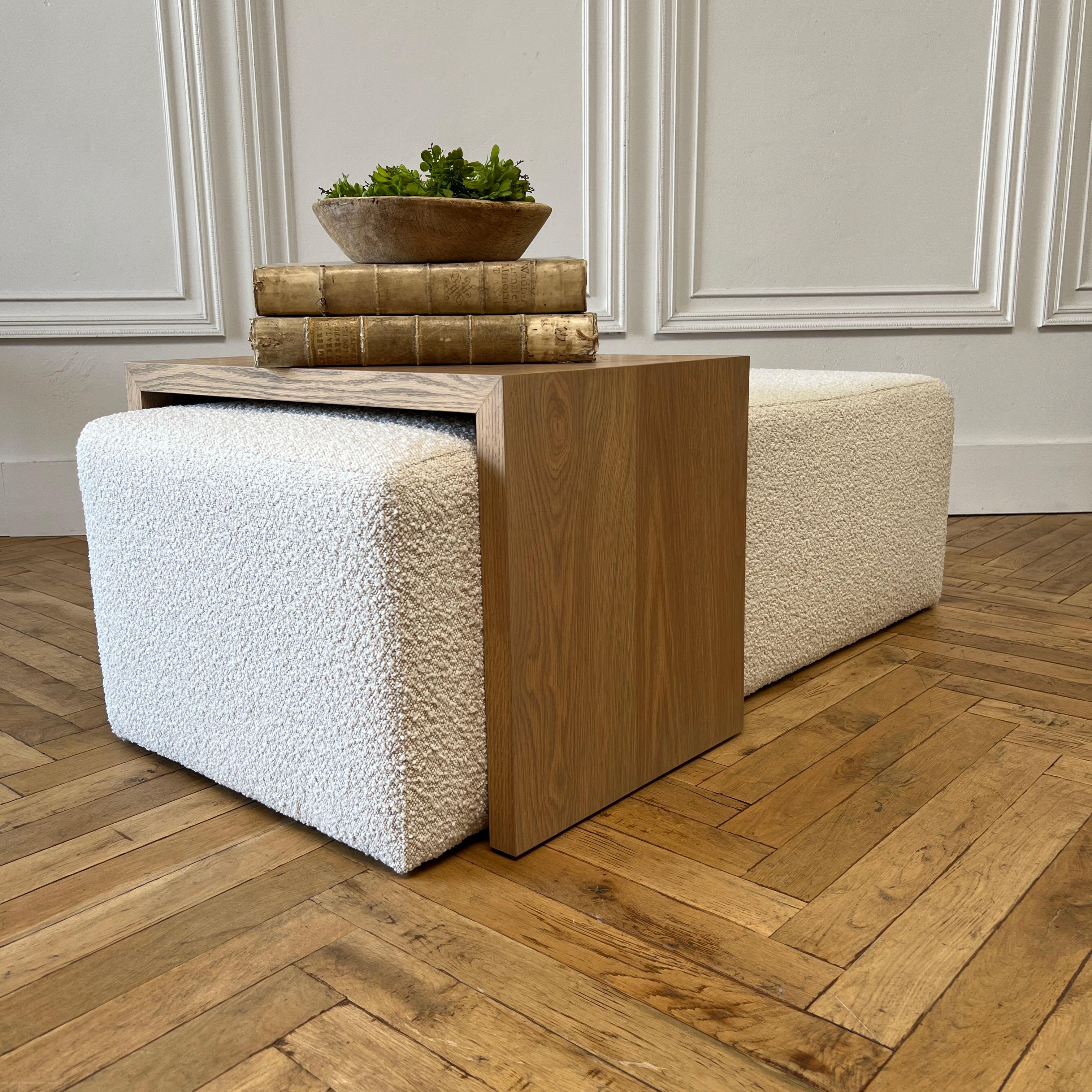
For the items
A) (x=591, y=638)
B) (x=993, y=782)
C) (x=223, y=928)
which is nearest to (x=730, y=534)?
(x=591, y=638)

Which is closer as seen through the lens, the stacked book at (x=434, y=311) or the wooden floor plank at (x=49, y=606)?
the stacked book at (x=434, y=311)

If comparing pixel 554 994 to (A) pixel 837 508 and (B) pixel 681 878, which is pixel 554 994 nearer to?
(B) pixel 681 878

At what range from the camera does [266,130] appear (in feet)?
7.23

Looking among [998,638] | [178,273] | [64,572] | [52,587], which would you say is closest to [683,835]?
[998,638]

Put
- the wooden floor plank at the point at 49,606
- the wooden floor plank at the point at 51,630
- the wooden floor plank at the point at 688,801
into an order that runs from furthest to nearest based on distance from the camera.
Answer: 1. the wooden floor plank at the point at 49,606
2. the wooden floor plank at the point at 51,630
3. the wooden floor plank at the point at 688,801

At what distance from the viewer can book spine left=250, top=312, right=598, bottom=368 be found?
0.91 metres

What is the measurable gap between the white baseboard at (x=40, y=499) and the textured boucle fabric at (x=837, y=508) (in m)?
1.58

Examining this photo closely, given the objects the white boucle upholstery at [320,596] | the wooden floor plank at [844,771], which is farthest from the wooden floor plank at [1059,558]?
the white boucle upholstery at [320,596]

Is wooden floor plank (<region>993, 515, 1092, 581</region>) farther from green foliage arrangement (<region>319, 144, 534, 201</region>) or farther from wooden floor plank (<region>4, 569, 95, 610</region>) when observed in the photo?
wooden floor plank (<region>4, 569, 95, 610</region>)

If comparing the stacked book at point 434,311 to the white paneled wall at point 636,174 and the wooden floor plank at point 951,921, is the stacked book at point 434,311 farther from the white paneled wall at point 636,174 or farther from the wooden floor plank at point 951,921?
the white paneled wall at point 636,174

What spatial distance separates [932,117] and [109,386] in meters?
1.91

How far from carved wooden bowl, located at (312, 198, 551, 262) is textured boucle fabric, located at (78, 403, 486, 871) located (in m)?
0.15

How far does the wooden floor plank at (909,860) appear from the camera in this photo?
0.72 metres

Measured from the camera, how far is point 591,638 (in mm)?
866
